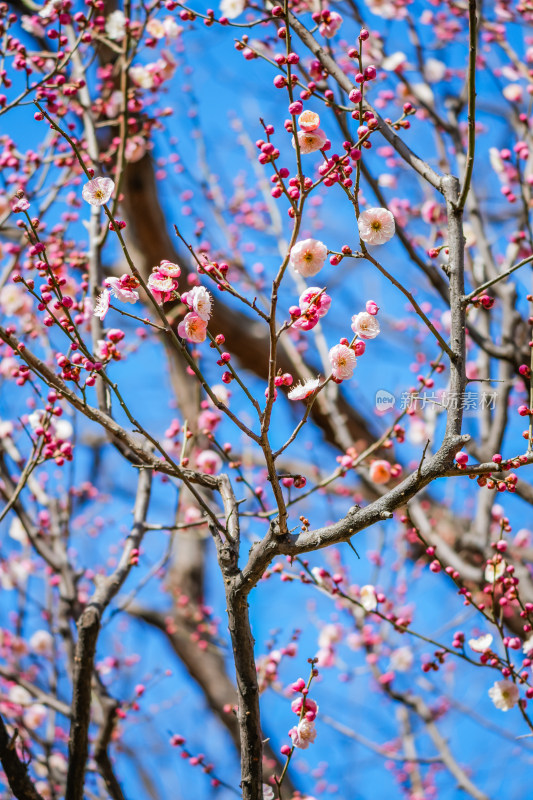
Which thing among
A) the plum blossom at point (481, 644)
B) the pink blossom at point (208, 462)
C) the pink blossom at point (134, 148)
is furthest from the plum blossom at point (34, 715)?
the pink blossom at point (134, 148)

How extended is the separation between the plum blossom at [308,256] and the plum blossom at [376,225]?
0.37ft

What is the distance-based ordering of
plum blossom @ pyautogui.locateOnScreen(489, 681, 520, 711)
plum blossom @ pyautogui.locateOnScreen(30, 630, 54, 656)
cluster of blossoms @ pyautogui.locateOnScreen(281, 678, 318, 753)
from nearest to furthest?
cluster of blossoms @ pyautogui.locateOnScreen(281, 678, 318, 753) < plum blossom @ pyautogui.locateOnScreen(489, 681, 520, 711) < plum blossom @ pyautogui.locateOnScreen(30, 630, 54, 656)

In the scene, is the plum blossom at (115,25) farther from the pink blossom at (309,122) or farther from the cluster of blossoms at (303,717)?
the cluster of blossoms at (303,717)

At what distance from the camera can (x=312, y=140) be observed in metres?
1.76

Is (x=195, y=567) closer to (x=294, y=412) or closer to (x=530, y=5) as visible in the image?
(x=294, y=412)

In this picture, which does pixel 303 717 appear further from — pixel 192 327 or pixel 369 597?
pixel 192 327

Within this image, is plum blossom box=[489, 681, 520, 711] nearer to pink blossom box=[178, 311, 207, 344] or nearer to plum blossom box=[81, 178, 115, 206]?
pink blossom box=[178, 311, 207, 344]

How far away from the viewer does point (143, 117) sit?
339 cm

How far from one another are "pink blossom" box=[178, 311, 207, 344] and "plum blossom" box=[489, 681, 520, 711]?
60.9 inches

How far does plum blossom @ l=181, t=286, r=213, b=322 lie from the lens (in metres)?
1.66

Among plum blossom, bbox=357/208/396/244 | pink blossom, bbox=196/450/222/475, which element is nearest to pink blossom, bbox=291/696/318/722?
plum blossom, bbox=357/208/396/244

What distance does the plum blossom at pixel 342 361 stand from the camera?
5.72 feet

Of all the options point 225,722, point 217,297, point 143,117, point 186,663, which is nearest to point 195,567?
point 186,663

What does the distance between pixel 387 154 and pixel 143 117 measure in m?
1.33
